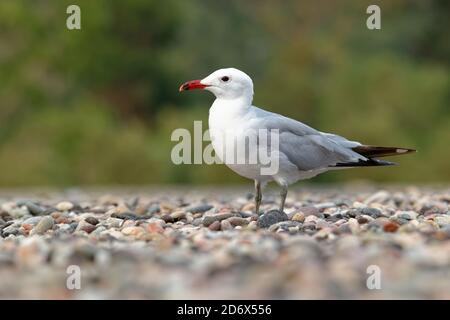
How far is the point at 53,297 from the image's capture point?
12.2ft

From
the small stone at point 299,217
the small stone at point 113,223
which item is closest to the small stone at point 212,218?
the small stone at point 299,217

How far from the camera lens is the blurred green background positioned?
1953cm

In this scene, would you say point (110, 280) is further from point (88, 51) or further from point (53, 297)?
point (88, 51)

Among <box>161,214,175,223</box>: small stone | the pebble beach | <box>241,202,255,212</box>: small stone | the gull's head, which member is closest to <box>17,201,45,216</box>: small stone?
<box>161,214,175,223</box>: small stone

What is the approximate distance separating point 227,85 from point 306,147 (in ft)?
2.06

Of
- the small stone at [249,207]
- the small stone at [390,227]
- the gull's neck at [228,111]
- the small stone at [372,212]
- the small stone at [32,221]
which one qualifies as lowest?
the small stone at [249,207]

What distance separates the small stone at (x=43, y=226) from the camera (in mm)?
5526

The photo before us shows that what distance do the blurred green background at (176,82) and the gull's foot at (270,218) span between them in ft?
42.5

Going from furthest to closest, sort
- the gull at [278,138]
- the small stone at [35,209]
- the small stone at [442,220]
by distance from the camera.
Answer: the small stone at [35,209]
the gull at [278,138]
the small stone at [442,220]

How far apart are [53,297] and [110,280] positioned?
0.80 feet

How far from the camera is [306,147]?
19.7ft

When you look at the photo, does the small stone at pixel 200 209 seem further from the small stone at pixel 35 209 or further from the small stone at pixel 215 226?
the small stone at pixel 215 226

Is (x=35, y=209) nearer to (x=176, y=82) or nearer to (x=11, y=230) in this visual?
(x=11, y=230)

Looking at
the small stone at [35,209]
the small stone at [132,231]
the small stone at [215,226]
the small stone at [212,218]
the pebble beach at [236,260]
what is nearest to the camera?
the pebble beach at [236,260]
